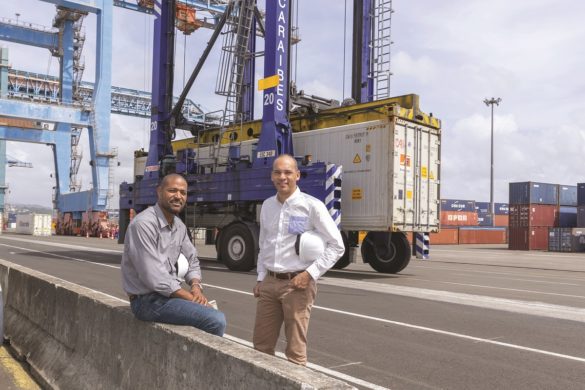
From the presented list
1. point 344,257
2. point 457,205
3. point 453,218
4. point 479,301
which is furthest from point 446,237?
point 479,301

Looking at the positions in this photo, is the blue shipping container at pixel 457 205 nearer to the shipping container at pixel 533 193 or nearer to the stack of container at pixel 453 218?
the stack of container at pixel 453 218

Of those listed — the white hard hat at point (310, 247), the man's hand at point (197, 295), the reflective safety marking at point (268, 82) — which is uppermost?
the reflective safety marking at point (268, 82)

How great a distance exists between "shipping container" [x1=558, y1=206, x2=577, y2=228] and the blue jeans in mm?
41721

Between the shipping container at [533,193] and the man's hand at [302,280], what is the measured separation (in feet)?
127

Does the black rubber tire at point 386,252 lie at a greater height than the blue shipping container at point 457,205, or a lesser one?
lesser

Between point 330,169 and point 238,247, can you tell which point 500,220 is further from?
point 330,169

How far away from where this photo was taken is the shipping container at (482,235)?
49.2 meters

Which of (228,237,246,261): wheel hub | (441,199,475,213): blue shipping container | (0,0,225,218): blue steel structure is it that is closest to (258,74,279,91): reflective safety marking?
(228,237,246,261): wheel hub

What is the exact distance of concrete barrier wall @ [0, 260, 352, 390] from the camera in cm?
259

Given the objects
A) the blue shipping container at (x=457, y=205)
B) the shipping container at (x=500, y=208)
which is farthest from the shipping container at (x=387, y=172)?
the shipping container at (x=500, y=208)

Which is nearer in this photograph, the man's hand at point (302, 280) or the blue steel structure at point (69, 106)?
the man's hand at point (302, 280)

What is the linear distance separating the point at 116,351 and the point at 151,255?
0.94 m

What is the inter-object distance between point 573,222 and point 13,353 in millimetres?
42452

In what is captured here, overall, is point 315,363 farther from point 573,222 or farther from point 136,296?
point 573,222
